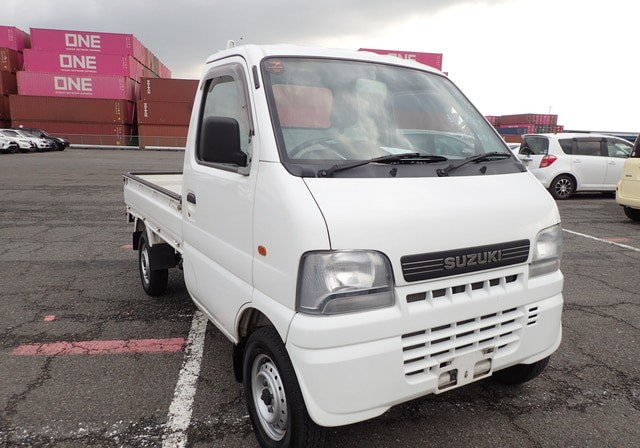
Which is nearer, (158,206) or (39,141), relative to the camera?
(158,206)

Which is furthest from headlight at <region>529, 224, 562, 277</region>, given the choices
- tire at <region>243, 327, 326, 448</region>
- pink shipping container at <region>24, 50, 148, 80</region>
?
pink shipping container at <region>24, 50, 148, 80</region>

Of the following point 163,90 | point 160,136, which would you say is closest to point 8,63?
point 163,90

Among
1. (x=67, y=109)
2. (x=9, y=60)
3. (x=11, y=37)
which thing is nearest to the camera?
(x=67, y=109)

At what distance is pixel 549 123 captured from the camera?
50.1m

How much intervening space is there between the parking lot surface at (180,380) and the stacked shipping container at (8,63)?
41.8 metres

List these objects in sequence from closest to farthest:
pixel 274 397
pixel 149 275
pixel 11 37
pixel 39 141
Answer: pixel 274 397, pixel 149 275, pixel 39 141, pixel 11 37

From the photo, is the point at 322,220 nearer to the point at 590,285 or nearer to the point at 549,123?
the point at 590,285

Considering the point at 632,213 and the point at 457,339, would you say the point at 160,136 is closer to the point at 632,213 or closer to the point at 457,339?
the point at 632,213

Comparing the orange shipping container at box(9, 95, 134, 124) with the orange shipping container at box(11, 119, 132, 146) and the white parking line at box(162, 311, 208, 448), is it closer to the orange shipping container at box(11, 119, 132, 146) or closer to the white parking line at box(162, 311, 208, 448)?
the orange shipping container at box(11, 119, 132, 146)

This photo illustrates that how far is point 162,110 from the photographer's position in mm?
39719

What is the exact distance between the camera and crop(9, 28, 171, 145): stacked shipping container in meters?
38.0

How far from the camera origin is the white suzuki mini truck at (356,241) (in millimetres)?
1873

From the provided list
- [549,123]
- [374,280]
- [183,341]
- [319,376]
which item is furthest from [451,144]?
[549,123]

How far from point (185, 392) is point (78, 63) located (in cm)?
4538
